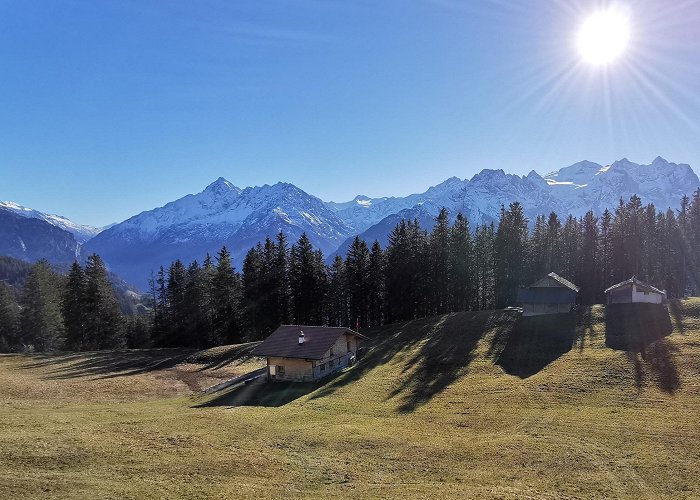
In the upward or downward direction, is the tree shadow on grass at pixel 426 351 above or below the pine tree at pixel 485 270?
below

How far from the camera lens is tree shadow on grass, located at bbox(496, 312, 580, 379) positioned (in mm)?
49572

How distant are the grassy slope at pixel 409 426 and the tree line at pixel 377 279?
29.0 meters

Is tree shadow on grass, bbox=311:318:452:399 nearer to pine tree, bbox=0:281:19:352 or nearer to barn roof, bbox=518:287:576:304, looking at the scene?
barn roof, bbox=518:287:576:304

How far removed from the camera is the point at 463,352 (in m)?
56.6

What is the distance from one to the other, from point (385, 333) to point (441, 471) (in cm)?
5371

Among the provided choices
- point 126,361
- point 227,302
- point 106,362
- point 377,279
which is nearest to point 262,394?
point 126,361

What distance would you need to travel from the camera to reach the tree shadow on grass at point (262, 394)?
44656 mm

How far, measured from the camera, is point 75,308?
87938 mm

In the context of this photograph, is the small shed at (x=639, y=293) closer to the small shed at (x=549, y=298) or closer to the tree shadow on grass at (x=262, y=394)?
the small shed at (x=549, y=298)

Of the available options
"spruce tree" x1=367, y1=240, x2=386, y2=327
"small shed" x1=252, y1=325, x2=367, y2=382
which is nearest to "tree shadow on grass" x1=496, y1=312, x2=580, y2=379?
"small shed" x1=252, y1=325, x2=367, y2=382

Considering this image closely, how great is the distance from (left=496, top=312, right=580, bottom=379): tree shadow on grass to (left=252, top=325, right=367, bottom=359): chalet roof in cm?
2020

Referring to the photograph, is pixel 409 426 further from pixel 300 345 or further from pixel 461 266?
pixel 461 266

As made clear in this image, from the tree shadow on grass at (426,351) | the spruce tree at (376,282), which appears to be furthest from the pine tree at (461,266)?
the tree shadow on grass at (426,351)

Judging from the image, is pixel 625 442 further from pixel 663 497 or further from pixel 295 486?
pixel 295 486
